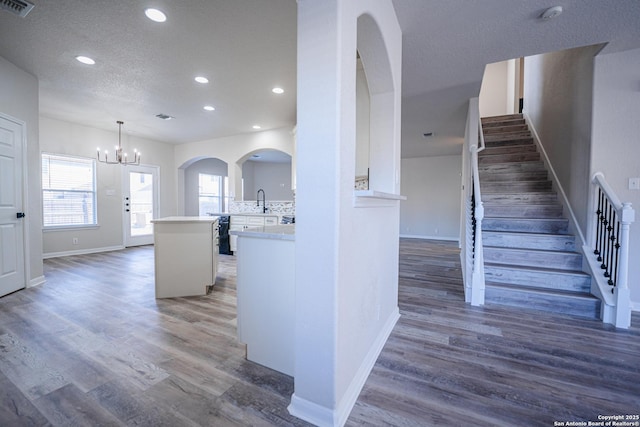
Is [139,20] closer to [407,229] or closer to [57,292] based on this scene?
[57,292]

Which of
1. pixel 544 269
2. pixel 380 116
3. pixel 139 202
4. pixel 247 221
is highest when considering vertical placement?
pixel 380 116

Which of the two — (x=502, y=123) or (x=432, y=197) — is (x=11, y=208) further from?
(x=432, y=197)

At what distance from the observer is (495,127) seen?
5426mm

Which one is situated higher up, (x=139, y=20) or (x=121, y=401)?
(x=139, y=20)

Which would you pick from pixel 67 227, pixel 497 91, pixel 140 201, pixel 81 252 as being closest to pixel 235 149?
pixel 140 201

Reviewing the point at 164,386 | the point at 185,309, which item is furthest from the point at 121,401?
the point at 185,309

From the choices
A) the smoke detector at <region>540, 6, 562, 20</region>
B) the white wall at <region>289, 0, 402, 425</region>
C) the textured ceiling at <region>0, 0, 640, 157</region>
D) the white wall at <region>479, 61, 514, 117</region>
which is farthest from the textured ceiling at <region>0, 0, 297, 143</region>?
the white wall at <region>479, 61, 514, 117</region>

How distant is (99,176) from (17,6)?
4.36 m

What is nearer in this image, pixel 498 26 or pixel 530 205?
pixel 498 26

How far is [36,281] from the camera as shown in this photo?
351cm

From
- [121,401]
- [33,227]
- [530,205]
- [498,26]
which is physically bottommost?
[121,401]

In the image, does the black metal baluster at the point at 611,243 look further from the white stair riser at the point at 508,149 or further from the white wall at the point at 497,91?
the white wall at the point at 497,91

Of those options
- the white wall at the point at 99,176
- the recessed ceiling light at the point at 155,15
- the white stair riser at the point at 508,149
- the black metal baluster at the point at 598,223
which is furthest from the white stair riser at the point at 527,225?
the white wall at the point at 99,176

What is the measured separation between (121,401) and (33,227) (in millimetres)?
3541
